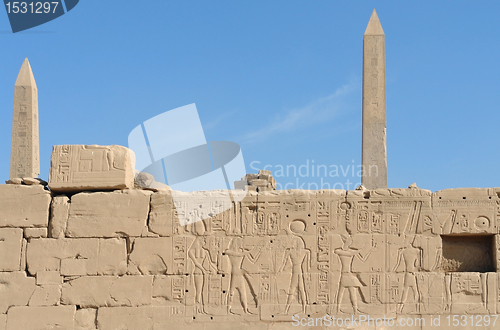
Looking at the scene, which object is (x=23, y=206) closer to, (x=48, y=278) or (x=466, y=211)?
(x=48, y=278)

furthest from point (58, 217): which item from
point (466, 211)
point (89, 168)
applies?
point (466, 211)

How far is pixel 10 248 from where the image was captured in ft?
25.8

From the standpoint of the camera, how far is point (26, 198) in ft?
26.2

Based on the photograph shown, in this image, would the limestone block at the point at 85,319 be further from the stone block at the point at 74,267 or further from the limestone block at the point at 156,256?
the limestone block at the point at 156,256

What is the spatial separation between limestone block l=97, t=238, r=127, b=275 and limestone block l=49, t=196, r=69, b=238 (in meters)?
0.56

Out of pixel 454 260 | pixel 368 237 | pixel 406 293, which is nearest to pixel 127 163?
pixel 368 237

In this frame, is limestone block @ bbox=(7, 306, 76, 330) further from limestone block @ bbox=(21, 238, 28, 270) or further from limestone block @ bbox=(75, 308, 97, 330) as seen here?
limestone block @ bbox=(21, 238, 28, 270)

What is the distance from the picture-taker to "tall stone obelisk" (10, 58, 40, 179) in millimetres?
15547

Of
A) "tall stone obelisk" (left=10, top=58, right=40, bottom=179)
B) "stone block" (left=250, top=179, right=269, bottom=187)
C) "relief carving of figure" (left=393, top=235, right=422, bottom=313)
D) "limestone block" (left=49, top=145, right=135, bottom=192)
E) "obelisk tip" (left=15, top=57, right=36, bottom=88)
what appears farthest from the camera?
"obelisk tip" (left=15, top=57, right=36, bottom=88)

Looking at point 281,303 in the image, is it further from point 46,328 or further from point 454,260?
point 46,328

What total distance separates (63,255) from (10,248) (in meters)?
0.71

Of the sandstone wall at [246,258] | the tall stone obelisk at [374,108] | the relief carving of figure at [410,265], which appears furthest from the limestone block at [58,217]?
the tall stone obelisk at [374,108]

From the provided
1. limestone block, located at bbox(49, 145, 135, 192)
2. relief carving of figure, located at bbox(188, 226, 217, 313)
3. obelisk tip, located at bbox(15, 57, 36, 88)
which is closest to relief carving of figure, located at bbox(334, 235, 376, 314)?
relief carving of figure, located at bbox(188, 226, 217, 313)

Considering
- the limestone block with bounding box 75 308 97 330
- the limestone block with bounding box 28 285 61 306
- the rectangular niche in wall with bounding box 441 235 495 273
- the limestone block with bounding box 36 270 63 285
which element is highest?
the rectangular niche in wall with bounding box 441 235 495 273
